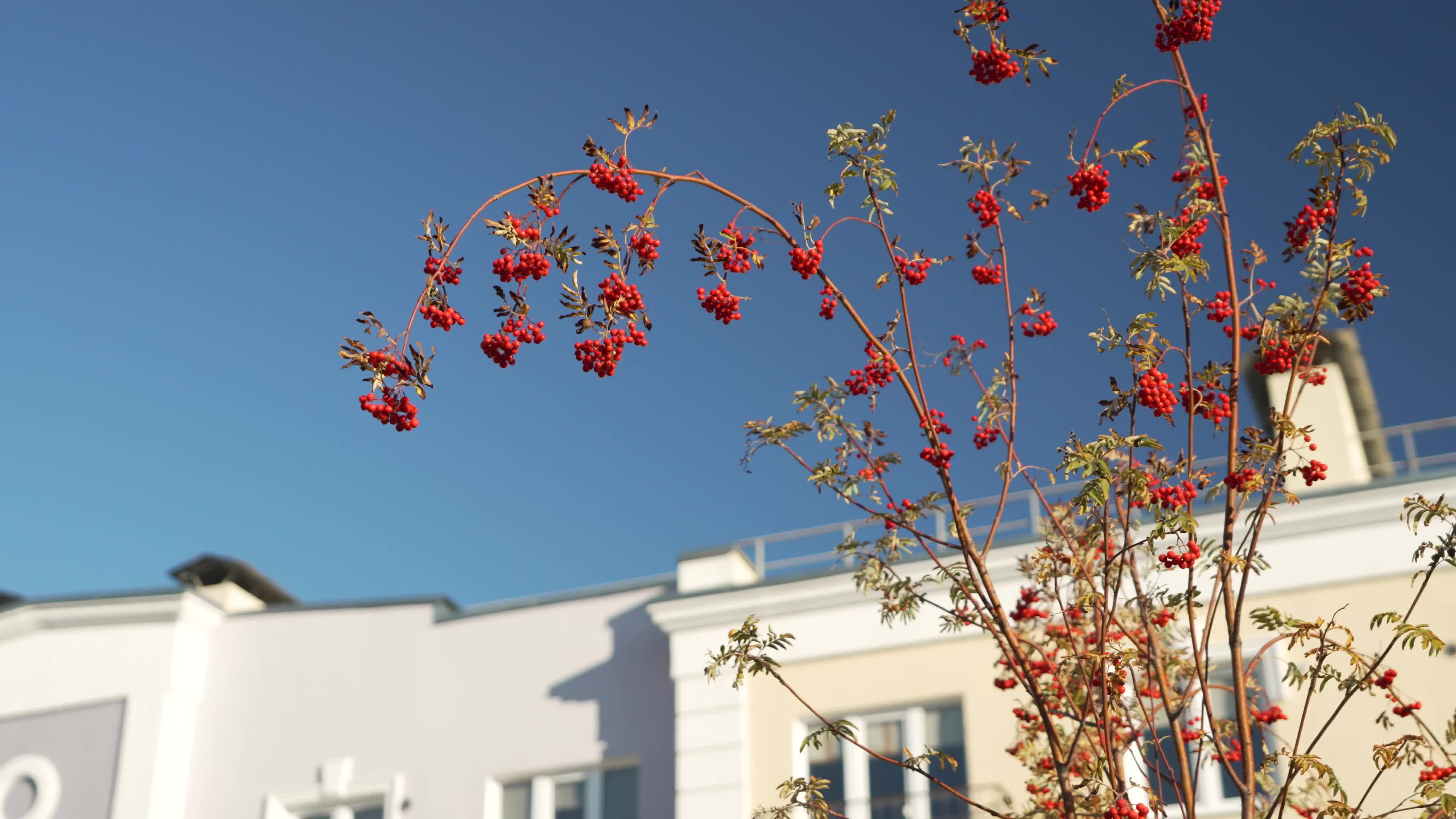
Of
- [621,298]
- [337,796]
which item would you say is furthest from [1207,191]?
[337,796]

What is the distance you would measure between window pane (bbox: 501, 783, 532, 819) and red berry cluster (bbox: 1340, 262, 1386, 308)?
11.4 m

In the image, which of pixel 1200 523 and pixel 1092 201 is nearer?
pixel 1092 201

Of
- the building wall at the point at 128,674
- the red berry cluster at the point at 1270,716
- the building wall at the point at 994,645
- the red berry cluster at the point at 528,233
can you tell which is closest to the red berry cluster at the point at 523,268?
the red berry cluster at the point at 528,233

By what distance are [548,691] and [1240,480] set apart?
11.2m

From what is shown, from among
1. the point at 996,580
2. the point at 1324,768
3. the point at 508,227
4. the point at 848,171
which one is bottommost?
the point at 1324,768

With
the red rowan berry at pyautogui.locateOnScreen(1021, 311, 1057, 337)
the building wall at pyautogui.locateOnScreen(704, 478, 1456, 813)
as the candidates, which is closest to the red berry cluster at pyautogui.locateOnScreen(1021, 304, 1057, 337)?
the red rowan berry at pyautogui.locateOnScreen(1021, 311, 1057, 337)

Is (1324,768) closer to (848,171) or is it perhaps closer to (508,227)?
(848,171)

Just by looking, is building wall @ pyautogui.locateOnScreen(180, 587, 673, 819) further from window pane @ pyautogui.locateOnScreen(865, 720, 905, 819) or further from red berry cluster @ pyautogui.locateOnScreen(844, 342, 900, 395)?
red berry cluster @ pyautogui.locateOnScreen(844, 342, 900, 395)

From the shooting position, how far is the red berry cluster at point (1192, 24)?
5.16m

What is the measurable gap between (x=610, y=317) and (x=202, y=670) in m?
13.6

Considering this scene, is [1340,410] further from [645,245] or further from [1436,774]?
[645,245]

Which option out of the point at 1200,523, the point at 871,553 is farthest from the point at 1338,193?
the point at 1200,523

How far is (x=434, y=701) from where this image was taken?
15.6 metres

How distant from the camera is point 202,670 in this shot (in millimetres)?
16703
